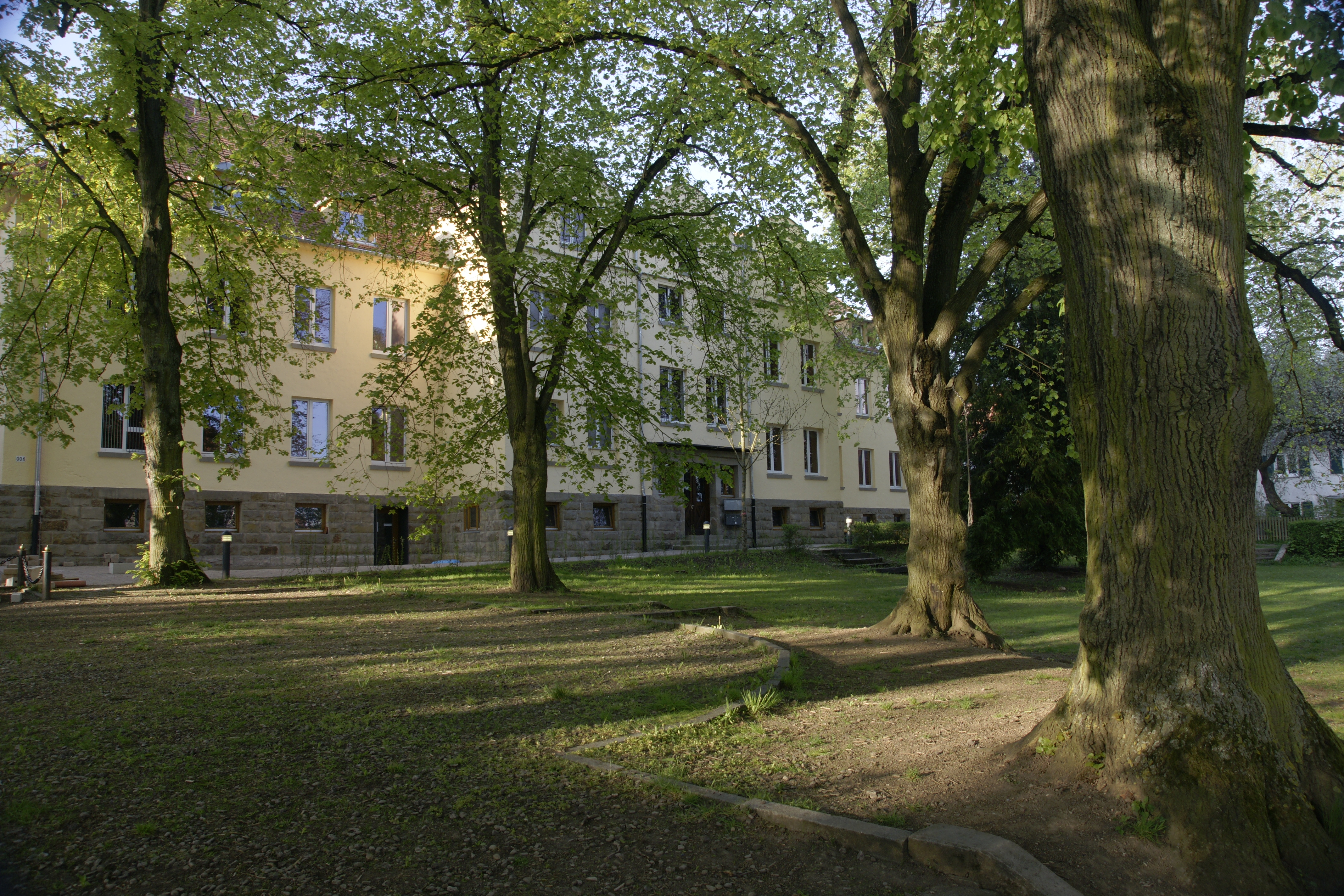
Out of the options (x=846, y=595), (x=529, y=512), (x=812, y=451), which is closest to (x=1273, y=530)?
(x=812, y=451)

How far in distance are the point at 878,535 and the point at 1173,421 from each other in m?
25.8

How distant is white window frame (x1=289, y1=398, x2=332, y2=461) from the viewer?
2348 centimetres

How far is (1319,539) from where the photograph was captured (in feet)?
91.9

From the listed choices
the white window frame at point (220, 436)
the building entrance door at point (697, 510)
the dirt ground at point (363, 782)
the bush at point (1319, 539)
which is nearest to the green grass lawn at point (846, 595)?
the white window frame at point (220, 436)

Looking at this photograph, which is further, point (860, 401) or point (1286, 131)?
point (860, 401)

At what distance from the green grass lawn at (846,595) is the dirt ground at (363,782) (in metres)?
4.39

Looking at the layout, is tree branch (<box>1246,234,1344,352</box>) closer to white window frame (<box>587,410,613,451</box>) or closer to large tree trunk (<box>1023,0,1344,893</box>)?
large tree trunk (<box>1023,0,1344,893</box>)

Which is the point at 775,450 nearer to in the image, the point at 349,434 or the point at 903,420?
the point at 349,434

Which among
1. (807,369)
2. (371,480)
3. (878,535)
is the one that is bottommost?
(878,535)

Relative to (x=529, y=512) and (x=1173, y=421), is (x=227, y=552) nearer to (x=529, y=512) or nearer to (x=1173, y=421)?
(x=529, y=512)

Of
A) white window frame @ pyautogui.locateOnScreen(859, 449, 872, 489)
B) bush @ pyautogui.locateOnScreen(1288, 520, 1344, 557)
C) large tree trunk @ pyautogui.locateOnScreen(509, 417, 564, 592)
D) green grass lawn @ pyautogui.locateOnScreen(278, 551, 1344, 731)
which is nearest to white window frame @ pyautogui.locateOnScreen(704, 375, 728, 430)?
large tree trunk @ pyautogui.locateOnScreen(509, 417, 564, 592)

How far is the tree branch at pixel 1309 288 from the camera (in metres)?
7.61

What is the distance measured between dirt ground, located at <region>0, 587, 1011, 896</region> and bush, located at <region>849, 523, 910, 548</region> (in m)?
21.4

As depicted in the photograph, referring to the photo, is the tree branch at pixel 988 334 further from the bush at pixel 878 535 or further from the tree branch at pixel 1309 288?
the bush at pixel 878 535
